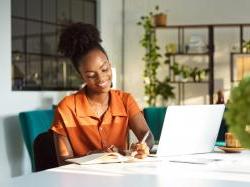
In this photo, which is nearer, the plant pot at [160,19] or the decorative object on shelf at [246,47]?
the decorative object on shelf at [246,47]

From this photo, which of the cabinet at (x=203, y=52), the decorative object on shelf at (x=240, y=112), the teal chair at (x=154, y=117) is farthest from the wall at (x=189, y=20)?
the decorative object on shelf at (x=240, y=112)

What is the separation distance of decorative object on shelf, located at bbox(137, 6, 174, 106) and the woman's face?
307cm

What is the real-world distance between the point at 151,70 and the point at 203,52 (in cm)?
62

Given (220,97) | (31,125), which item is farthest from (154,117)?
(31,125)

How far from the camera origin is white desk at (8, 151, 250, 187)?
1341 millimetres

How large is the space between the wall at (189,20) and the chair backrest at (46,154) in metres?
3.33

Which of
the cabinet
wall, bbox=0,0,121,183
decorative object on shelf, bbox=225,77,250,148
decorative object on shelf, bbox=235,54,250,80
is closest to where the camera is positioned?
decorative object on shelf, bbox=225,77,250,148

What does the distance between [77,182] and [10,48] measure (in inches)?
111

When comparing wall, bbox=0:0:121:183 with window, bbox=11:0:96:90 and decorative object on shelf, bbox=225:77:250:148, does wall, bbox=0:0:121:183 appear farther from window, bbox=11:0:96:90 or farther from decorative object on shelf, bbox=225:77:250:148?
decorative object on shelf, bbox=225:77:250:148

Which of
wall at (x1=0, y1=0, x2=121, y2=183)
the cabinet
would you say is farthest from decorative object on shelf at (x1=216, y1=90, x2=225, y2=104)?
wall at (x1=0, y1=0, x2=121, y2=183)

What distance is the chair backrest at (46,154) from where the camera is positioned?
206 cm

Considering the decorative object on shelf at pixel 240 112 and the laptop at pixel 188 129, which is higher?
the decorative object on shelf at pixel 240 112

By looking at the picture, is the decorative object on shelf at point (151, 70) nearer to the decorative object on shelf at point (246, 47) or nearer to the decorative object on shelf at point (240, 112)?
the decorative object on shelf at point (246, 47)

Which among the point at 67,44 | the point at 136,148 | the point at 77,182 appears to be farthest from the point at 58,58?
the point at 77,182
